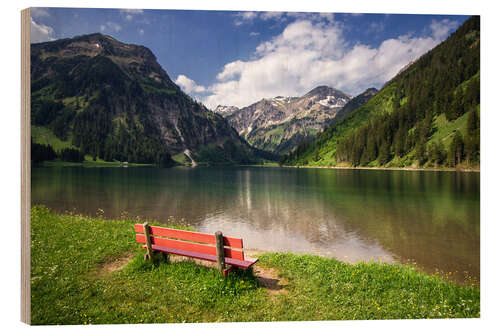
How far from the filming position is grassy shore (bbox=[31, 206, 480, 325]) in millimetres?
6742

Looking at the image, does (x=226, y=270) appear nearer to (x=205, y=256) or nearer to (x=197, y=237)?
(x=205, y=256)

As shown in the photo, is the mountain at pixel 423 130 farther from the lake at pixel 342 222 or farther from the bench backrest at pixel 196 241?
the bench backrest at pixel 196 241

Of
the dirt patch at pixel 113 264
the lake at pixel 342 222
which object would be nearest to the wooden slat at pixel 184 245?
the dirt patch at pixel 113 264

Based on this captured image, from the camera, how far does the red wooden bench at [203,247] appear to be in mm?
7489

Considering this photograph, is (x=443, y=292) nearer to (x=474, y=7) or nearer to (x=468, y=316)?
(x=468, y=316)

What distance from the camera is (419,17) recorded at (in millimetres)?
10844

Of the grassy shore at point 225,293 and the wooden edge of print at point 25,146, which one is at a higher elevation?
the wooden edge of print at point 25,146

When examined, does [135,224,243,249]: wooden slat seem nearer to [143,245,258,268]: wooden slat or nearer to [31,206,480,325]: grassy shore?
[143,245,258,268]: wooden slat

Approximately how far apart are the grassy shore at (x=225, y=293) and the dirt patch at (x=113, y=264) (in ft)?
0.12

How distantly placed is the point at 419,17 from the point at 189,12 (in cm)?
969

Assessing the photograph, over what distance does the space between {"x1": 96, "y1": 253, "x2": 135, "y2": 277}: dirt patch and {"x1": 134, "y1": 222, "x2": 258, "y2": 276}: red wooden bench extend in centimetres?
156

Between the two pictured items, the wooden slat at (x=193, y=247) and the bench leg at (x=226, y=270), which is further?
the wooden slat at (x=193, y=247)

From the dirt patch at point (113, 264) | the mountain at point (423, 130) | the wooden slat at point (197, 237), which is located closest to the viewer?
the wooden slat at point (197, 237)
